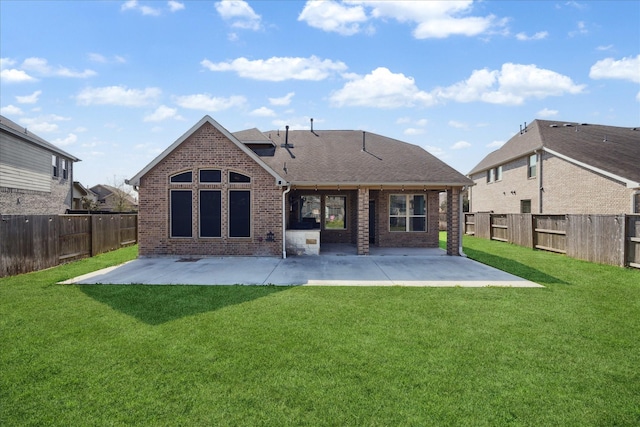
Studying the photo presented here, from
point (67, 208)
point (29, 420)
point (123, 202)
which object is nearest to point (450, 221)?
point (29, 420)

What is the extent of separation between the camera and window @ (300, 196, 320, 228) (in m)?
17.2

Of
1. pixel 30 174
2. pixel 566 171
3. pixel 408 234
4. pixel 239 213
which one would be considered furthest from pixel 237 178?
pixel 566 171

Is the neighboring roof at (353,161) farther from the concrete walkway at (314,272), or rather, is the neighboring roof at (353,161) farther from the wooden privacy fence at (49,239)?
the wooden privacy fence at (49,239)

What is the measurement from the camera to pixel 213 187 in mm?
13164

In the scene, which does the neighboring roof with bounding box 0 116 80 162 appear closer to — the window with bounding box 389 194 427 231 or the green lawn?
the green lawn

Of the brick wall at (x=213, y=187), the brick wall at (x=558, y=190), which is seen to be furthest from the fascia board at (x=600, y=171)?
the brick wall at (x=213, y=187)

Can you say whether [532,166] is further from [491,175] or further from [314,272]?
[314,272]

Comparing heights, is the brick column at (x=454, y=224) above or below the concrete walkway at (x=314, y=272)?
above

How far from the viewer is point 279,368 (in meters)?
4.21

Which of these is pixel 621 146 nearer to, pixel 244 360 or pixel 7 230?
pixel 244 360

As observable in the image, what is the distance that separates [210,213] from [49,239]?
5.02 meters

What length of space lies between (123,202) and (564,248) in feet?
134

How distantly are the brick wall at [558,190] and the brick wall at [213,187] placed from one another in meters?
14.6

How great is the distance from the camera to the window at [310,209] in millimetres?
17188
